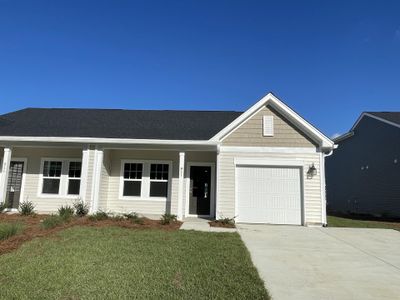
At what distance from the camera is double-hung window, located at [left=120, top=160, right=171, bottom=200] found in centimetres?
1535

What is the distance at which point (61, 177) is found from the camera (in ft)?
50.8

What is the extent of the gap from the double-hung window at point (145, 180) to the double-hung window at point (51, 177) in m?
2.83

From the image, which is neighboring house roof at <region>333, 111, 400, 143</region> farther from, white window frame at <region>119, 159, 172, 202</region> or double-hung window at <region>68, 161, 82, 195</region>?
double-hung window at <region>68, 161, 82, 195</region>

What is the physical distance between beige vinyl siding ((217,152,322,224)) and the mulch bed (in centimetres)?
210

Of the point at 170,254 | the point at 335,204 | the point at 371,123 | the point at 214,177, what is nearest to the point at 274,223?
the point at 214,177

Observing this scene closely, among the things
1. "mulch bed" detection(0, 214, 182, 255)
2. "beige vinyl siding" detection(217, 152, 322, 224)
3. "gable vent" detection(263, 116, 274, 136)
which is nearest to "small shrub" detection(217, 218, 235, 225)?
"beige vinyl siding" detection(217, 152, 322, 224)

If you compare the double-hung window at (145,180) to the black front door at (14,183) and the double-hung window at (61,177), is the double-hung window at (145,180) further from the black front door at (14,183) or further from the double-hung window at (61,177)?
the black front door at (14,183)

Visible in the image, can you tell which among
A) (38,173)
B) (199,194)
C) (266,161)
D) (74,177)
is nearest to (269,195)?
(266,161)

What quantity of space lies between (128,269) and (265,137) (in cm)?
913

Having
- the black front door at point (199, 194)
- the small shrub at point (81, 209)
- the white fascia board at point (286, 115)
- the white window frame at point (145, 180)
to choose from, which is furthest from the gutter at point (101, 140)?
the small shrub at point (81, 209)

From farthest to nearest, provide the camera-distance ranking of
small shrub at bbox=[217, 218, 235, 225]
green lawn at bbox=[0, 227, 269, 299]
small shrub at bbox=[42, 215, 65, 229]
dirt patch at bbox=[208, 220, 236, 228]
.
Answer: small shrub at bbox=[217, 218, 235, 225]
dirt patch at bbox=[208, 220, 236, 228]
small shrub at bbox=[42, 215, 65, 229]
green lawn at bbox=[0, 227, 269, 299]

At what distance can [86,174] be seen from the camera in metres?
14.2

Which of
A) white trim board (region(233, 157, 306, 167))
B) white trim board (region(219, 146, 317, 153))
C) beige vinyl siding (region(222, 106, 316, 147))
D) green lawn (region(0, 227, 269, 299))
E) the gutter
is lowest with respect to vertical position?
green lawn (region(0, 227, 269, 299))

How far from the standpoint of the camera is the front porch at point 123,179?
599 inches
